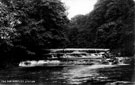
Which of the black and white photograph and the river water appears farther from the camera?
the black and white photograph

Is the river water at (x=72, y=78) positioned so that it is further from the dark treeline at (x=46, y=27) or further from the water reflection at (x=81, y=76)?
the dark treeline at (x=46, y=27)

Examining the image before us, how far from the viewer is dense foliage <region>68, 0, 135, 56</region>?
50500 millimetres

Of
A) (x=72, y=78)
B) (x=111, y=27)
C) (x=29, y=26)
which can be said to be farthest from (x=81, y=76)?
(x=111, y=27)

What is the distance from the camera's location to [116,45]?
5794 centimetres

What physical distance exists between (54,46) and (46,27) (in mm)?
4577

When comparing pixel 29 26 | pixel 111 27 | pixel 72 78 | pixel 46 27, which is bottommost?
pixel 72 78

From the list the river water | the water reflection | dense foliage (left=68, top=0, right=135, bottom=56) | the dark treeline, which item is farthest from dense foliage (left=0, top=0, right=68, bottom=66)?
dense foliage (left=68, top=0, right=135, bottom=56)

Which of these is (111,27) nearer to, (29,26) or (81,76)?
(29,26)

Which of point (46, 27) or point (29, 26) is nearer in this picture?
point (29, 26)

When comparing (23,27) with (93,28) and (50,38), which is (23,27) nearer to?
(50,38)

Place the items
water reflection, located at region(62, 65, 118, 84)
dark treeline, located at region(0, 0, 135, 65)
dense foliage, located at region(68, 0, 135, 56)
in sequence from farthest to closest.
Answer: dense foliage, located at region(68, 0, 135, 56) → dark treeline, located at region(0, 0, 135, 65) → water reflection, located at region(62, 65, 118, 84)

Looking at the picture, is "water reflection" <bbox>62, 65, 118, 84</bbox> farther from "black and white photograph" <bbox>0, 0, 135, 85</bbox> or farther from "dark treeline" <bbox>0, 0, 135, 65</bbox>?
"dark treeline" <bbox>0, 0, 135, 65</bbox>

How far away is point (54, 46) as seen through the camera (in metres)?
50.4

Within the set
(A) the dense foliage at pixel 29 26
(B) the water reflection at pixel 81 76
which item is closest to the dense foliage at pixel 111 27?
(A) the dense foliage at pixel 29 26
